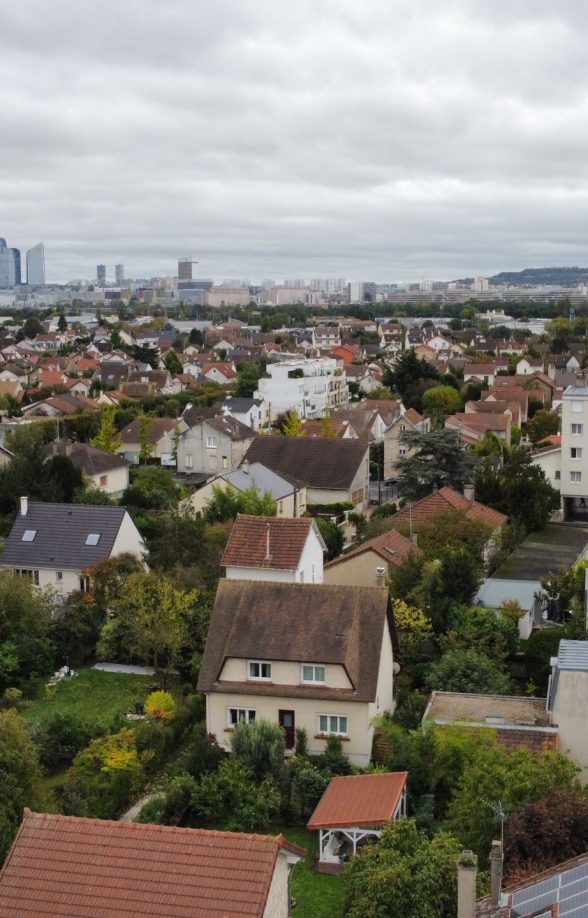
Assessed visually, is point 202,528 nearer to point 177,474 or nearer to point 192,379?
point 177,474

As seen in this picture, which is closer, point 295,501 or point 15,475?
point 15,475

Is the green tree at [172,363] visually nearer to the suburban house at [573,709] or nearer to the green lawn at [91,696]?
the green lawn at [91,696]

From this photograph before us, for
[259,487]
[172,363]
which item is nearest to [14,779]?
[259,487]

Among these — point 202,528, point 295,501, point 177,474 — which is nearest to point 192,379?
point 177,474

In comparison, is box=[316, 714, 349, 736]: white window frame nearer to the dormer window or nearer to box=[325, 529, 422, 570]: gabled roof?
the dormer window

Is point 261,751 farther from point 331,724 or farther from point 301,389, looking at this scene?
point 301,389

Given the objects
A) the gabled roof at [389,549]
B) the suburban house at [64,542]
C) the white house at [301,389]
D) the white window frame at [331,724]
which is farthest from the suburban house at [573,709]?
the white house at [301,389]
